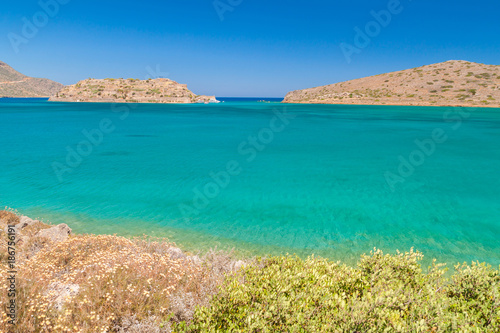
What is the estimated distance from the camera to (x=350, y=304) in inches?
236

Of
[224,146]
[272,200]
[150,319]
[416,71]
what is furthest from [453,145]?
[416,71]

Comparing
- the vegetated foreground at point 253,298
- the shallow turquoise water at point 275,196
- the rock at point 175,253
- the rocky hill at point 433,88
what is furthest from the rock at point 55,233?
the rocky hill at point 433,88

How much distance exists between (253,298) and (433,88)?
18733cm

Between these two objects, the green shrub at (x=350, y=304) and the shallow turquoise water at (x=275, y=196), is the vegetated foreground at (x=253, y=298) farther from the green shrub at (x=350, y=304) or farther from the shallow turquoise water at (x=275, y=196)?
the shallow turquoise water at (x=275, y=196)

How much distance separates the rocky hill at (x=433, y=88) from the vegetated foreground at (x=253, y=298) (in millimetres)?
164964

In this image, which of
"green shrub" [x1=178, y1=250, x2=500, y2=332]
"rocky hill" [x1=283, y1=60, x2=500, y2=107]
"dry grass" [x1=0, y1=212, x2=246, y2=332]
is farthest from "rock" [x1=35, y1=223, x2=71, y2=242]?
"rocky hill" [x1=283, y1=60, x2=500, y2=107]

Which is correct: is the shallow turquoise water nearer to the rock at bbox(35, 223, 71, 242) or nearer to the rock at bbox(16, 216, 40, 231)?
the rock at bbox(16, 216, 40, 231)

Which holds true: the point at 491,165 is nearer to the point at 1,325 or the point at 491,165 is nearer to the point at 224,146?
the point at 224,146

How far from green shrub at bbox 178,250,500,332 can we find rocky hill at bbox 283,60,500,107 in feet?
540

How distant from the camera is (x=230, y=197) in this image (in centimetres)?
2145

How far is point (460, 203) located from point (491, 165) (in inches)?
686

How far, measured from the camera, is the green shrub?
17.6 ft

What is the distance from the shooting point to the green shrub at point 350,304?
17.6 feet

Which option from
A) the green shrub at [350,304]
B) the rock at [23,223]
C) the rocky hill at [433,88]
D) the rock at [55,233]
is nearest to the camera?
the green shrub at [350,304]
